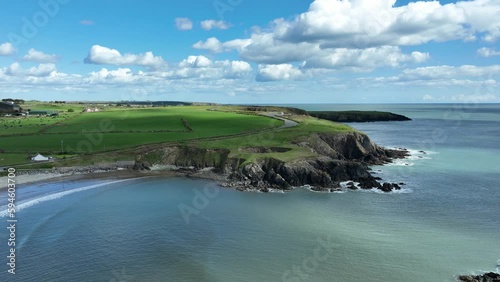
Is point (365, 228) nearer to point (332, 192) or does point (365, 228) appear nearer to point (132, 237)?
point (332, 192)

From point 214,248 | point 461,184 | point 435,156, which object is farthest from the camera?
point 435,156

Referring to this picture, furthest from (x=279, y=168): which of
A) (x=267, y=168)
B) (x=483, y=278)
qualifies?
(x=483, y=278)

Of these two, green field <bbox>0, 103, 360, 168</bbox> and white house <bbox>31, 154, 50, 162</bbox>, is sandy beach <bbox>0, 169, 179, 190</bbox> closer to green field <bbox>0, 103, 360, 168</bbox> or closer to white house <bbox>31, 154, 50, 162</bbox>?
green field <bbox>0, 103, 360, 168</bbox>

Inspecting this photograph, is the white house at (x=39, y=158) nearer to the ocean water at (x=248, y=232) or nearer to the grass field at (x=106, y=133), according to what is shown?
the grass field at (x=106, y=133)

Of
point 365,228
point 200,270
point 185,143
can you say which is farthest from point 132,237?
point 185,143

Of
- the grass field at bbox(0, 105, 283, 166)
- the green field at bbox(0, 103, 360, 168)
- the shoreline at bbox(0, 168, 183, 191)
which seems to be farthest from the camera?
the grass field at bbox(0, 105, 283, 166)

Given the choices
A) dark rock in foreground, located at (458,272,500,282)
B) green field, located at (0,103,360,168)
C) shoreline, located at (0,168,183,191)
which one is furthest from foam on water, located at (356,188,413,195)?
shoreline, located at (0,168,183,191)

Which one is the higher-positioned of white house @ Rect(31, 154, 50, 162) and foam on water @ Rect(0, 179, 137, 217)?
white house @ Rect(31, 154, 50, 162)
